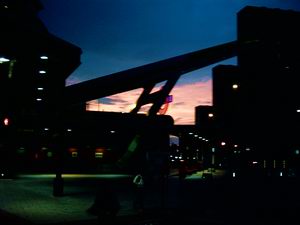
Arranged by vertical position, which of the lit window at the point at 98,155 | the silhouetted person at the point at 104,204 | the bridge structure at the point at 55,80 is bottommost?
the silhouetted person at the point at 104,204

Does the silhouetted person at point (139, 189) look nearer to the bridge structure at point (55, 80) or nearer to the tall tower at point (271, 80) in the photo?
the bridge structure at point (55, 80)

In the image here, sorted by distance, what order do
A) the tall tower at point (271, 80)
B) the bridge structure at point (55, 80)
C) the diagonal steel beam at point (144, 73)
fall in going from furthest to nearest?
the tall tower at point (271, 80)
the diagonal steel beam at point (144, 73)
the bridge structure at point (55, 80)

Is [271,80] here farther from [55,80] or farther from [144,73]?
[55,80]

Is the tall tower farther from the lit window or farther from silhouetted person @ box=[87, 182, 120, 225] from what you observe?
silhouetted person @ box=[87, 182, 120, 225]

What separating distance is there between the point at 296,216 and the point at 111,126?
5365cm

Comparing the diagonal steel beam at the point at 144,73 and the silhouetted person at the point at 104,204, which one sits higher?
the diagonal steel beam at the point at 144,73

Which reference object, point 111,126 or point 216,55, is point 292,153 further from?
point 216,55

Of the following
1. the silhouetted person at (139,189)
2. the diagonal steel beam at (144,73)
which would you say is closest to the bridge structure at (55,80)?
the diagonal steel beam at (144,73)

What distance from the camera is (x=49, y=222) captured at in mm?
14828

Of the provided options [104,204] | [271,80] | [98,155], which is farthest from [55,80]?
[271,80]

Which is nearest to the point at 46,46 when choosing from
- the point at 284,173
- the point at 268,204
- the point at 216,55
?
the point at 216,55

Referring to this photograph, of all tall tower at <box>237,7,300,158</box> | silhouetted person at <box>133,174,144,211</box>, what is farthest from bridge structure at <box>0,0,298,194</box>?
tall tower at <box>237,7,300,158</box>

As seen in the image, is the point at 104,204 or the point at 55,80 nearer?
the point at 104,204

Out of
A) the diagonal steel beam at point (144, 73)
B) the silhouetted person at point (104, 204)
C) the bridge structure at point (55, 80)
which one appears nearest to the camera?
the silhouetted person at point (104, 204)
